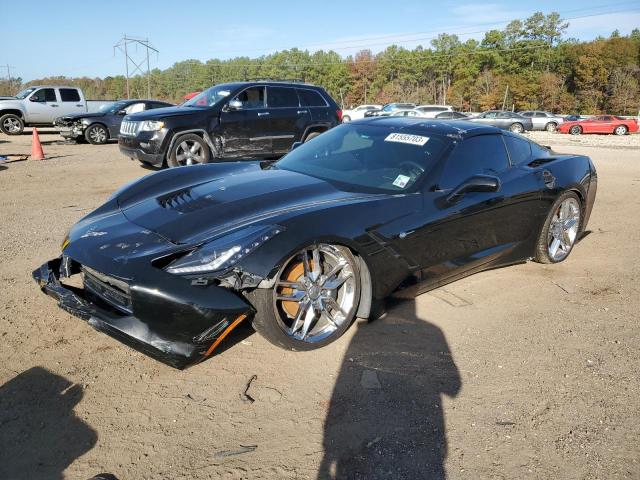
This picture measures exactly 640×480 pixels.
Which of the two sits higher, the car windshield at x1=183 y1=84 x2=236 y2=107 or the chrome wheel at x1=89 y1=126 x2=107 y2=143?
the car windshield at x1=183 y1=84 x2=236 y2=107

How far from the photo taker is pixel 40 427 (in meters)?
2.41

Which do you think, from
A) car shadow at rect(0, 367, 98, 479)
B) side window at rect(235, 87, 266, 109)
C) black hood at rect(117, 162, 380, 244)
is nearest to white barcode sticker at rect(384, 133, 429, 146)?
black hood at rect(117, 162, 380, 244)

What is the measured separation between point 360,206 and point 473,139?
56.2 inches

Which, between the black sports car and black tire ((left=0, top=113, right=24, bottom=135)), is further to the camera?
black tire ((left=0, top=113, right=24, bottom=135))

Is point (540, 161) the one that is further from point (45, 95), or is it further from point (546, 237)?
point (45, 95)

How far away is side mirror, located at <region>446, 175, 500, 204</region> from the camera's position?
365 centimetres

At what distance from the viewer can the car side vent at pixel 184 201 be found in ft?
10.9

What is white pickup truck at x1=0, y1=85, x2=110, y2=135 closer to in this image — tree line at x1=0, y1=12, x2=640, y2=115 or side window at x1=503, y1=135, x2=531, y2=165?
side window at x1=503, y1=135, x2=531, y2=165

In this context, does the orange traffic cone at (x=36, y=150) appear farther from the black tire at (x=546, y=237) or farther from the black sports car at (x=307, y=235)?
the black tire at (x=546, y=237)

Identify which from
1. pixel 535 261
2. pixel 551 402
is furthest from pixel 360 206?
pixel 535 261

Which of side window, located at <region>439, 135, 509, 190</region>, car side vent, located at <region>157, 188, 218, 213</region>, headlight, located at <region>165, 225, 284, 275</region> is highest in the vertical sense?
side window, located at <region>439, 135, 509, 190</region>

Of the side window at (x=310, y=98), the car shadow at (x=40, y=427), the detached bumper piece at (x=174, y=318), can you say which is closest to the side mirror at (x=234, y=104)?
the side window at (x=310, y=98)

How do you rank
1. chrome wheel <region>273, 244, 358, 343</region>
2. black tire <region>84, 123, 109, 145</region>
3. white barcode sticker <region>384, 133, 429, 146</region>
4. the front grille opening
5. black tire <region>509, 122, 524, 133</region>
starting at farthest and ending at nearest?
1. black tire <region>509, 122, 524, 133</region>
2. black tire <region>84, 123, 109, 145</region>
3. white barcode sticker <region>384, 133, 429, 146</region>
4. chrome wheel <region>273, 244, 358, 343</region>
5. the front grille opening

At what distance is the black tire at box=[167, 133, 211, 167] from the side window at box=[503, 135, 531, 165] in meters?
6.04
